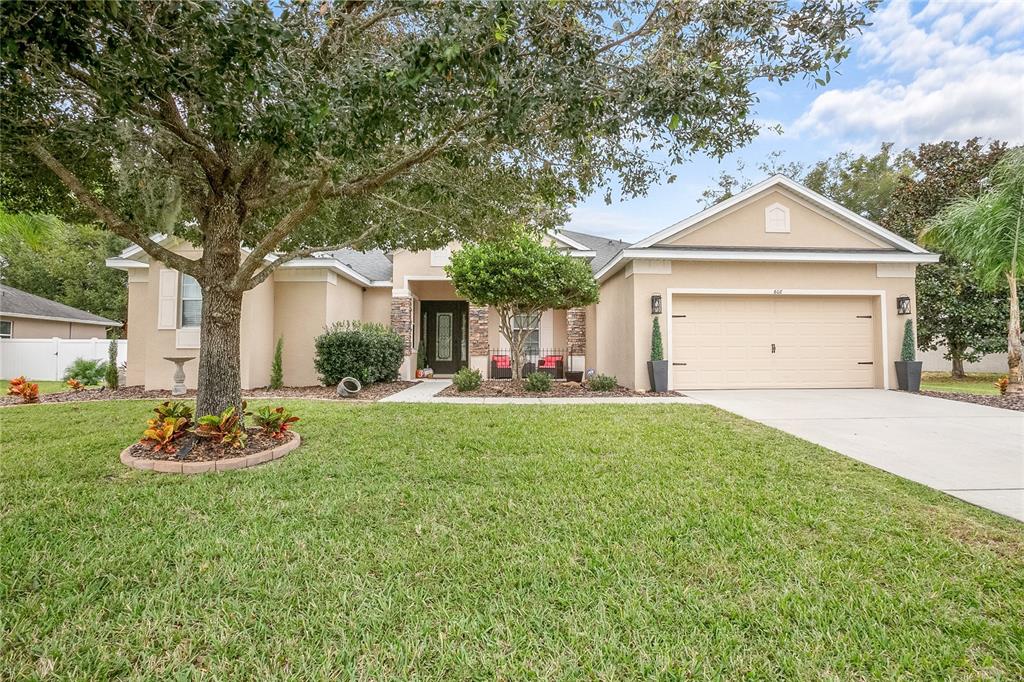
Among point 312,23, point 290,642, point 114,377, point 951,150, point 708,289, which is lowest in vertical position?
point 290,642

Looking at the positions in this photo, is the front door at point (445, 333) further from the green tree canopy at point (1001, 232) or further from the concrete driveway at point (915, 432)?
the green tree canopy at point (1001, 232)

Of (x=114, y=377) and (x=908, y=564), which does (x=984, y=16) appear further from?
(x=114, y=377)

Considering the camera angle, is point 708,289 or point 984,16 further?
point 708,289

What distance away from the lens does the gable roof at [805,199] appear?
9.97 meters

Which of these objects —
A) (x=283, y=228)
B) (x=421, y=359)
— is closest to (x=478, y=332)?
(x=421, y=359)

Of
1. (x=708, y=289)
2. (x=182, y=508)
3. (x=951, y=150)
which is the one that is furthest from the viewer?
(x=951, y=150)

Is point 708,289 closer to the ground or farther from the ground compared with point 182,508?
farther from the ground

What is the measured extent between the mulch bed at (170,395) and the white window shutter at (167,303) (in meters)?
1.55

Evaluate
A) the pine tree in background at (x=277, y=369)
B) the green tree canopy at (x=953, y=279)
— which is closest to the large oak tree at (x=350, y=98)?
the pine tree in background at (x=277, y=369)

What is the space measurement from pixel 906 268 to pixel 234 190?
42.7ft

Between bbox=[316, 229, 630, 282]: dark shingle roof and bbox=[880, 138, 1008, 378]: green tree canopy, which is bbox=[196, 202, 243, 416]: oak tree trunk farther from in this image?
bbox=[880, 138, 1008, 378]: green tree canopy

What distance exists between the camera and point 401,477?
4.13 meters

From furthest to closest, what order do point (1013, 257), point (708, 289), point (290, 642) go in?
point (708, 289), point (1013, 257), point (290, 642)

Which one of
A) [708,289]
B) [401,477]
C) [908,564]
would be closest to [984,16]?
[708,289]
